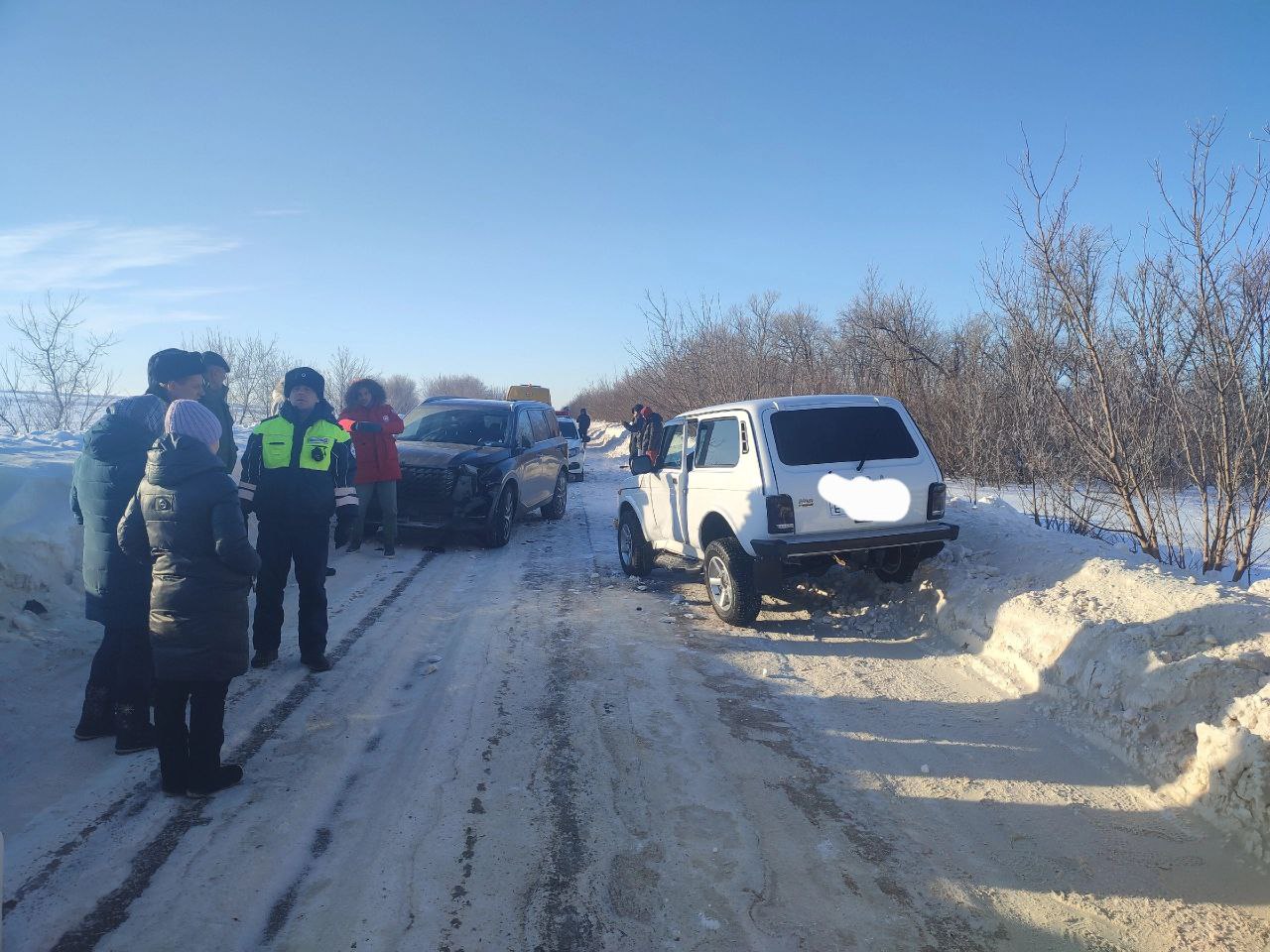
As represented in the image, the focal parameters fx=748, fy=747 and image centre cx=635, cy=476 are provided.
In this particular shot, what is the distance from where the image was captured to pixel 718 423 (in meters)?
6.81

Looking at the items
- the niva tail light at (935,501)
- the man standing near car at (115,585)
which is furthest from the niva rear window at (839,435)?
the man standing near car at (115,585)

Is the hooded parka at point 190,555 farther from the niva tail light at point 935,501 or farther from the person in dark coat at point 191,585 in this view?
the niva tail light at point 935,501

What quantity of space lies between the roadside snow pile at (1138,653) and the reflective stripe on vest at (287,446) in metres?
4.78

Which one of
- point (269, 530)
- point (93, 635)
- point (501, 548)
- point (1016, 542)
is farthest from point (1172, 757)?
point (501, 548)

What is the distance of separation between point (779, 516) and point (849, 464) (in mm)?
748

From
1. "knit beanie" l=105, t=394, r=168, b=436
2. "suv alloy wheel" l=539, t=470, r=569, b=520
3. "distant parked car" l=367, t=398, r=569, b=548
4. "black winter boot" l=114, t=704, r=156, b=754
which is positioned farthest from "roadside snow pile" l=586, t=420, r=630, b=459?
"black winter boot" l=114, t=704, r=156, b=754

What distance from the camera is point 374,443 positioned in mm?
8297

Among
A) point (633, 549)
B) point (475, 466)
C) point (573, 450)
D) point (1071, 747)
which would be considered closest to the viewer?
point (1071, 747)

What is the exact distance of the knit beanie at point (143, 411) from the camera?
385 centimetres

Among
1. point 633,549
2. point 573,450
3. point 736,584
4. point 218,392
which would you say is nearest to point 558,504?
point 633,549

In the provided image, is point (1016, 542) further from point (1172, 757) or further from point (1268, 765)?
point (1268, 765)

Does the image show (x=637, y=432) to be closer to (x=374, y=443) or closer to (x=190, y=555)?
(x=374, y=443)

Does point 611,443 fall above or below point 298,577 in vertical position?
above

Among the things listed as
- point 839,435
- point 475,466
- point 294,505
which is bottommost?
point 294,505
